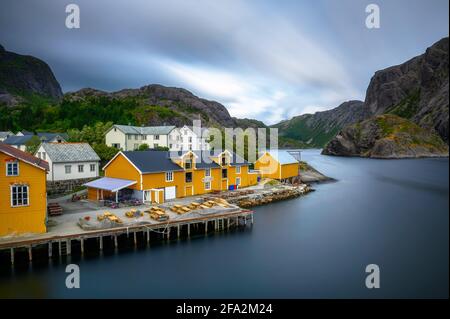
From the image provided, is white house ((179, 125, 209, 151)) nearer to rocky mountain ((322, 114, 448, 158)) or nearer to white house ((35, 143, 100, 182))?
white house ((35, 143, 100, 182))

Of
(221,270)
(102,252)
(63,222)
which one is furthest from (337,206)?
(63,222)

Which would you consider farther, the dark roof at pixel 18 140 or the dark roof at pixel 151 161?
the dark roof at pixel 18 140

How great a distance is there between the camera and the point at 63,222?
2661cm

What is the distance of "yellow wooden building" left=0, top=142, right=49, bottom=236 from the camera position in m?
22.3

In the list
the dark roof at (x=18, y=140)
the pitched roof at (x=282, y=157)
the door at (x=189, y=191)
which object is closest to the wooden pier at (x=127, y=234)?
the door at (x=189, y=191)

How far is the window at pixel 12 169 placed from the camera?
73.7ft

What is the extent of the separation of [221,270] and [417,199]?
13.9m

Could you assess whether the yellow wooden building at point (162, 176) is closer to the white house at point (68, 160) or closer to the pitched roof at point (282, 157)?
the white house at point (68, 160)

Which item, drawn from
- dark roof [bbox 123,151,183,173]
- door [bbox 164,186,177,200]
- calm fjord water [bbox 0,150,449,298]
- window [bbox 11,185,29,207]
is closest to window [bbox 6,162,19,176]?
window [bbox 11,185,29,207]

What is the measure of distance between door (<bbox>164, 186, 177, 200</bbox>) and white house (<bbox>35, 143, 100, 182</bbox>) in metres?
12.1

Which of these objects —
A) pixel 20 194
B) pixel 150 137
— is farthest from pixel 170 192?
pixel 150 137

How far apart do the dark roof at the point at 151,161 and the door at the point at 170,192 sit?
7.21 ft
